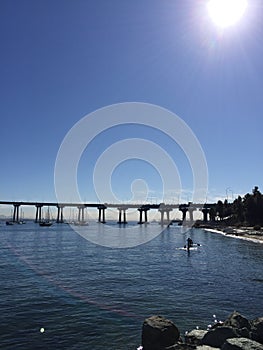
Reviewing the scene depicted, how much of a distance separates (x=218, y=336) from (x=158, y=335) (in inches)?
111

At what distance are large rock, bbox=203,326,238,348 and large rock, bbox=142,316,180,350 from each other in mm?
1593

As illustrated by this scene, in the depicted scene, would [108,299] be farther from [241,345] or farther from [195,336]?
[241,345]

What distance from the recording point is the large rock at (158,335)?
1581cm

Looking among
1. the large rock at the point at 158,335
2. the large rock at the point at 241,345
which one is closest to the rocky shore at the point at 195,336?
the large rock at the point at 158,335

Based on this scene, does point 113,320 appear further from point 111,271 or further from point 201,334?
point 111,271

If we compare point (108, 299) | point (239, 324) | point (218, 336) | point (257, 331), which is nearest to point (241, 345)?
point (218, 336)

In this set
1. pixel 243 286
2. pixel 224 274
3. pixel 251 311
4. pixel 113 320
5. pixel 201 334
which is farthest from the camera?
pixel 224 274

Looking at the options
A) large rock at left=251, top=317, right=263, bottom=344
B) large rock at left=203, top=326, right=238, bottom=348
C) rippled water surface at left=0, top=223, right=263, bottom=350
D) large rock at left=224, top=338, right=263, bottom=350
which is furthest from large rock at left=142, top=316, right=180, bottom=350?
large rock at left=251, top=317, right=263, bottom=344

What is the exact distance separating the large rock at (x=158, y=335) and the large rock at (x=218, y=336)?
1.59 metres

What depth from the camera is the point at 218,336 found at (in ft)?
50.5

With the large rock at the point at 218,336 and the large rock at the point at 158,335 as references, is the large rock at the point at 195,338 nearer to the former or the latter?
the large rock at the point at 218,336

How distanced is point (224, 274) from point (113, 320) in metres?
23.5

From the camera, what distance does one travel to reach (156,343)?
1577cm

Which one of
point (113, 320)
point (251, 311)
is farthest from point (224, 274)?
point (113, 320)
